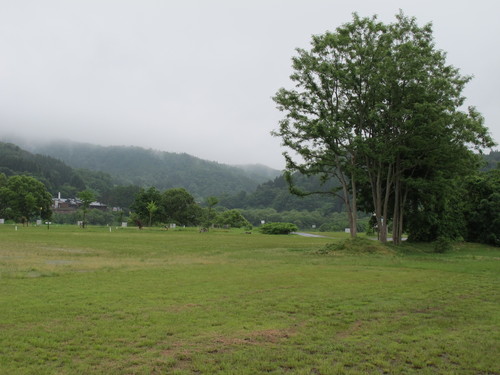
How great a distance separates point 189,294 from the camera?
34.7 ft

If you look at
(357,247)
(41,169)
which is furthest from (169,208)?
(41,169)

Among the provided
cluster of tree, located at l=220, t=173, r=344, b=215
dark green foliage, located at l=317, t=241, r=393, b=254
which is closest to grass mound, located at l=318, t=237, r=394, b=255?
dark green foliage, located at l=317, t=241, r=393, b=254

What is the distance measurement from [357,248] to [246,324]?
18518 millimetres

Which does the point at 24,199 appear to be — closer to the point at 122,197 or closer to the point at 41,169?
the point at 122,197

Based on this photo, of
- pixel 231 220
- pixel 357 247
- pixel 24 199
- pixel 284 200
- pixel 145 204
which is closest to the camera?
pixel 357 247

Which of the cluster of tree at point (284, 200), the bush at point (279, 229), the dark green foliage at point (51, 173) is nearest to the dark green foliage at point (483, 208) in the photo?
the bush at point (279, 229)

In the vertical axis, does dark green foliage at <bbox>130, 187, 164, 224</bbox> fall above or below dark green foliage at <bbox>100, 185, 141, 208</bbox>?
below

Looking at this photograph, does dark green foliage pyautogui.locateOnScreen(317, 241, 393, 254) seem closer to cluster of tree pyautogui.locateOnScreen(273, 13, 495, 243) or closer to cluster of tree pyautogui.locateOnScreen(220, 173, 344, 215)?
cluster of tree pyautogui.locateOnScreen(273, 13, 495, 243)

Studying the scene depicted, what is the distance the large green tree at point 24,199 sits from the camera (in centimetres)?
7500

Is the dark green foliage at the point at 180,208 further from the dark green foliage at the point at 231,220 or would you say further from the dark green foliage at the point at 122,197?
the dark green foliage at the point at 122,197

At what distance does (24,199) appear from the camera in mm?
75000

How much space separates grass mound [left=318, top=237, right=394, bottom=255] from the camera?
79.9 feet

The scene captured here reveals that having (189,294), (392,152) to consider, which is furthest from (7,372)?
(392,152)

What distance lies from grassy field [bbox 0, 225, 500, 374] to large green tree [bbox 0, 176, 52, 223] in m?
69.6
